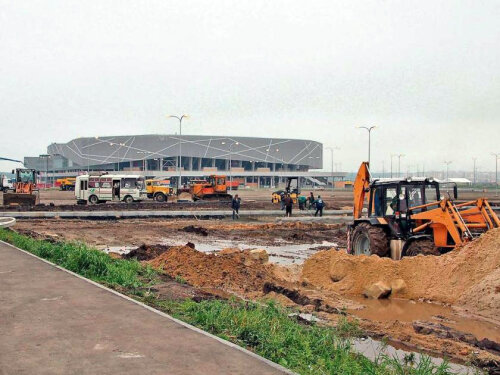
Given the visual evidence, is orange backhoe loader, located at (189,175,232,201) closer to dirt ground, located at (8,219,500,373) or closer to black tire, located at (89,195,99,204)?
black tire, located at (89,195,99,204)

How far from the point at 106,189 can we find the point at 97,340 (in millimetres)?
47699

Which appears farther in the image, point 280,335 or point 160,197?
point 160,197

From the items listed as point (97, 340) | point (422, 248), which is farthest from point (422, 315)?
point (97, 340)

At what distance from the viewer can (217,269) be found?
16.2 metres

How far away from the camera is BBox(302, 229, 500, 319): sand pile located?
12.8 metres

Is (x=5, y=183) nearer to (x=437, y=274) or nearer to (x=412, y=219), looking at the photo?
(x=412, y=219)

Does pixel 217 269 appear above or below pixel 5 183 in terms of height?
below

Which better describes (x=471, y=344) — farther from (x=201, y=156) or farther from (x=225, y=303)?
(x=201, y=156)

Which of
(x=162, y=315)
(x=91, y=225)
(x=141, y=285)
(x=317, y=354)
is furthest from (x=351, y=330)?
(x=91, y=225)

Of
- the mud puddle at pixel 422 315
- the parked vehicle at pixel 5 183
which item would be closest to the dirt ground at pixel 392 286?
the mud puddle at pixel 422 315

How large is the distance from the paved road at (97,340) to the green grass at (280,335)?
470mm

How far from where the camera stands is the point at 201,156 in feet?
609

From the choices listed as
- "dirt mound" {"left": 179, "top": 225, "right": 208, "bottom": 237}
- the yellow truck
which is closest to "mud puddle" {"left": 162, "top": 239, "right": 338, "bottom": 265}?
"dirt mound" {"left": 179, "top": 225, "right": 208, "bottom": 237}

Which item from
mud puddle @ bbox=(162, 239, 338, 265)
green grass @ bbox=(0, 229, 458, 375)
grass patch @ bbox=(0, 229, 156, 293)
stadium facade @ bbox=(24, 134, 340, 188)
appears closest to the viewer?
green grass @ bbox=(0, 229, 458, 375)
